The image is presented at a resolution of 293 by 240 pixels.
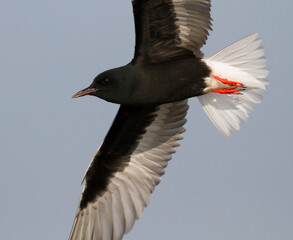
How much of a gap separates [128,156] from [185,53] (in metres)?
1.76

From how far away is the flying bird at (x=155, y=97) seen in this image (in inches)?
A: 307

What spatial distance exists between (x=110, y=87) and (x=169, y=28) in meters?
1.01

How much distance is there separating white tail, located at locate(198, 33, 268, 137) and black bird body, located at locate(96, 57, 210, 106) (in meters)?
0.29

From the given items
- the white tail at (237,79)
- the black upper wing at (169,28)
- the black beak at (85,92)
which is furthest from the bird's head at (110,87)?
the white tail at (237,79)

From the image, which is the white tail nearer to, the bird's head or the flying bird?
the flying bird

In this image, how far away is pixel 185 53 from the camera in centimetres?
805

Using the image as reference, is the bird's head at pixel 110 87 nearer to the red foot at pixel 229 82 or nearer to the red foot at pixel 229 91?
the red foot at pixel 229 82

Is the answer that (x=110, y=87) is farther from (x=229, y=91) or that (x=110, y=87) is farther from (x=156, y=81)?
(x=229, y=91)

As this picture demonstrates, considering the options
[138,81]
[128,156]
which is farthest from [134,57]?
[128,156]

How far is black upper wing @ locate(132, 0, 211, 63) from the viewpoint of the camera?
25.4 ft

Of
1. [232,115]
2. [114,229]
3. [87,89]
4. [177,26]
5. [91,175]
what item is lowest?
[114,229]

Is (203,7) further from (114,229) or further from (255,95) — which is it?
(114,229)

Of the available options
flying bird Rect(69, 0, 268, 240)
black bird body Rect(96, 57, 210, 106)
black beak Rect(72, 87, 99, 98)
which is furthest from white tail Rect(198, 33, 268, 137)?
black beak Rect(72, 87, 99, 98)

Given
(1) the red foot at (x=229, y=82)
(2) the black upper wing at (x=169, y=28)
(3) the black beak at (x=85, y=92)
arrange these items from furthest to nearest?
(1) the red foot at (x=229, y=82) → (3) the black beak at (x=85, y=92) → (2) the black upper wing at (x=169, y=28)
